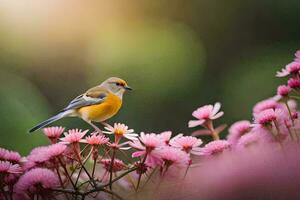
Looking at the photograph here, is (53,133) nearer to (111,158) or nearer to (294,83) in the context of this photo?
(111,158)

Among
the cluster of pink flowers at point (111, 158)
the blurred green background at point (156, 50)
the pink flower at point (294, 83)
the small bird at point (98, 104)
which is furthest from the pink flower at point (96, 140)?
the blurred green background at point (156, 50)

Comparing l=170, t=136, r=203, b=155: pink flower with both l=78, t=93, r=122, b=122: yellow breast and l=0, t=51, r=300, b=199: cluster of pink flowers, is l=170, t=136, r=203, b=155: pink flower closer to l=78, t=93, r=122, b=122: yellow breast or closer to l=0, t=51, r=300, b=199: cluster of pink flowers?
l=0, t=51, r=300, b=199: cluster of pink flowers

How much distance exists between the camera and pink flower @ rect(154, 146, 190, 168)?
250 mm

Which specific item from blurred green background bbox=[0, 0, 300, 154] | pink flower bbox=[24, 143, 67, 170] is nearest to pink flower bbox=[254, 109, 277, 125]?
pink flower bbox=[24, 143, 67, 170]

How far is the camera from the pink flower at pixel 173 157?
0.25m

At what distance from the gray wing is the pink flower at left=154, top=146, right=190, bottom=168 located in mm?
356

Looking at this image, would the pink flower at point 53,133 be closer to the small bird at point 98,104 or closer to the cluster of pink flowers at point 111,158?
the cluster of pink flowers at point 111,158

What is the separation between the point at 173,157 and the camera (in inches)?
9.9

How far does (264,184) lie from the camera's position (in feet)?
0.58

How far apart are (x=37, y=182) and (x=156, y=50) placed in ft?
5.83

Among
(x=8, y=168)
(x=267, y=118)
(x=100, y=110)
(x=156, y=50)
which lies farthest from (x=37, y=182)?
(x=156, y=50)

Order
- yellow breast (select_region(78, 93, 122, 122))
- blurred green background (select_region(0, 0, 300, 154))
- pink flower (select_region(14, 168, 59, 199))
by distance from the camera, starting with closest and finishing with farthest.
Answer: pink flower (select_region(14, 168, 59, 199)), yellow breast (select_region(78, 93, 122, 122)), blurred green background (select_region(0, 0, 300, 154))

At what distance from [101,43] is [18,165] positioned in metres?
1.70

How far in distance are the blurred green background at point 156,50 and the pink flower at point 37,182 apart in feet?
4.26
